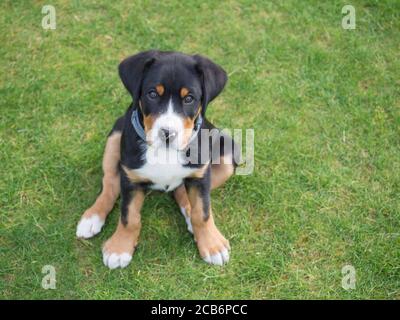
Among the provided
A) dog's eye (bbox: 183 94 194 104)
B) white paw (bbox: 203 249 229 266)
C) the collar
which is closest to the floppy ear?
dog's eye (bbox: 183 94 194 104)

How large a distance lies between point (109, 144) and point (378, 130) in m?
2.70

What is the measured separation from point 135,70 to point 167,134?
515mm

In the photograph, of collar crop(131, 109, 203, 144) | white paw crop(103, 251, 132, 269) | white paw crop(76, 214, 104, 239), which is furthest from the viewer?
white paw crop(76, 214, 104, 239)

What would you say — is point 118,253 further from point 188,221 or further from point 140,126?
point 140,126

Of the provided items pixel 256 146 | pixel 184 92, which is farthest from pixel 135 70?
pixel 256 146

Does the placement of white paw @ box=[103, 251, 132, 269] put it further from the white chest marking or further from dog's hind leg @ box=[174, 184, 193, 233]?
the white chest marking

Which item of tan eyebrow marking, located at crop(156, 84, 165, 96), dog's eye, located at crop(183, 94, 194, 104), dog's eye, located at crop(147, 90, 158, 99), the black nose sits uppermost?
tan eyebrow marking, located at crop(156, 84, 165, 96)

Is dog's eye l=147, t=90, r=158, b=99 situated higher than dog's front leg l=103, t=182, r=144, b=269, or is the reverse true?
dog's eye l=147, t=90, r=158, b=99

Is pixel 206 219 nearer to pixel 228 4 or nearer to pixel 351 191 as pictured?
pixel 351 191

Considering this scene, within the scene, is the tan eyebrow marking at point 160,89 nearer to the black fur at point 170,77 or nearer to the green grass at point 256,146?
the black fur at point 170,77

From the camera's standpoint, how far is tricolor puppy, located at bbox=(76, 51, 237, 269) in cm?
370

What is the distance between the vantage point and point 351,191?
5.08 m

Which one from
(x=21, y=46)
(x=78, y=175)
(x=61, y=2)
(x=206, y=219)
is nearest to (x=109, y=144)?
(x=78, y=175)

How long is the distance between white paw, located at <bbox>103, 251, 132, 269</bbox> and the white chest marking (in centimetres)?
71
